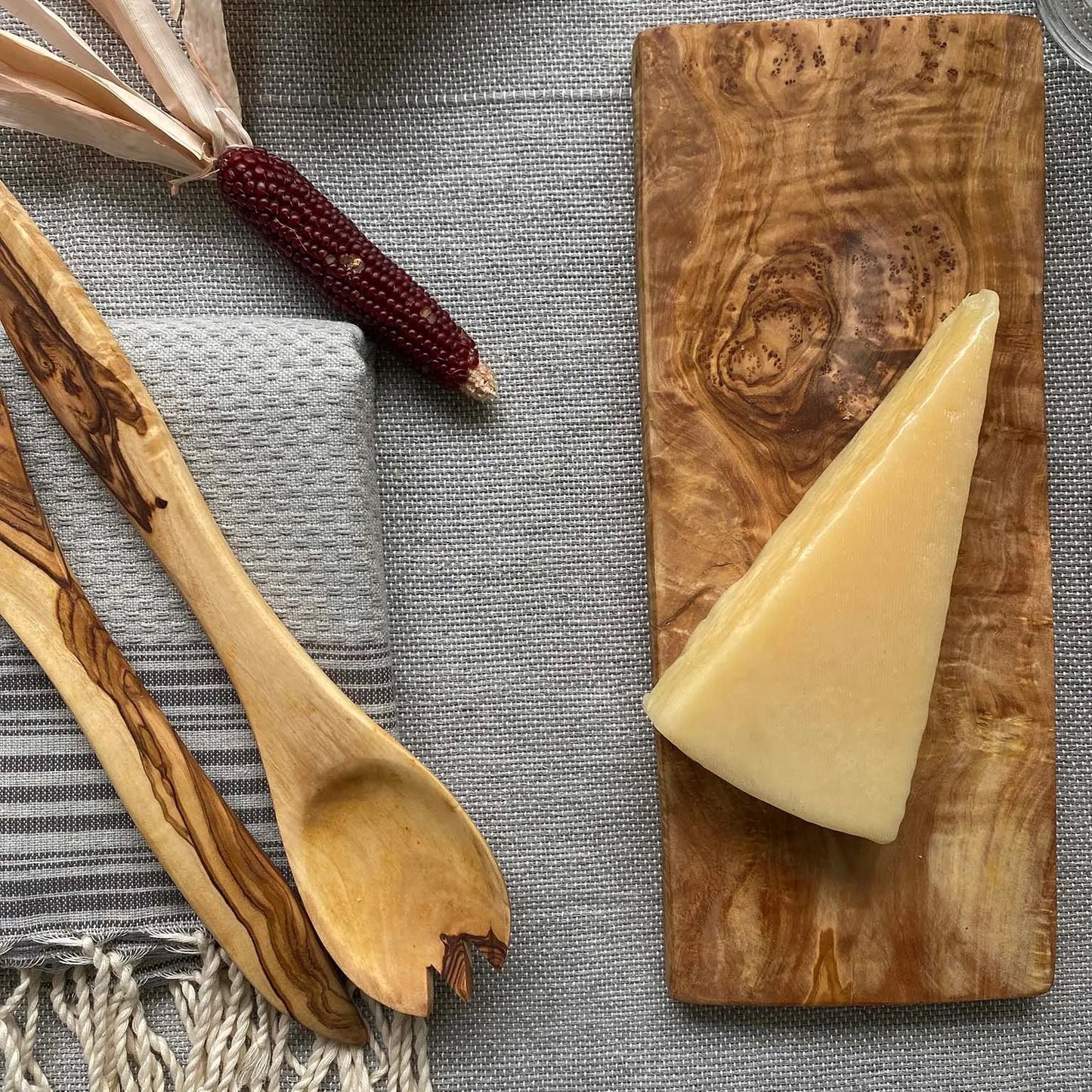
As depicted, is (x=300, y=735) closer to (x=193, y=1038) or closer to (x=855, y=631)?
(x=193, y=1038)

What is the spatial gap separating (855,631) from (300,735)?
32 cm

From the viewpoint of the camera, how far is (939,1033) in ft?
1.95

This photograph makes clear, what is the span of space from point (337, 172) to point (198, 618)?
297 millimetres

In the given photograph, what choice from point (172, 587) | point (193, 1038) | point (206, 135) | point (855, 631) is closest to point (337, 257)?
point (206, 135)

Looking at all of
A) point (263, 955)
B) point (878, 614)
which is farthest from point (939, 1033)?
point (263, 955)

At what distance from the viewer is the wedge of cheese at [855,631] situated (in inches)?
19.8

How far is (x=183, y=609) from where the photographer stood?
55cm

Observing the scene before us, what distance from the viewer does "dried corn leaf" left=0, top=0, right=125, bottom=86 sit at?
528 mm

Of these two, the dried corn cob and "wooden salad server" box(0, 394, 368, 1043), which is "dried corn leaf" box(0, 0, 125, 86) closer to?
the dried corn cob

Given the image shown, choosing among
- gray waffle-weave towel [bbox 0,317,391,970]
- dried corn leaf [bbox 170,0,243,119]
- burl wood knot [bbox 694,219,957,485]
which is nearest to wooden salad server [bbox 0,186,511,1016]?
gray waffle-weave towel [bbox 0,317,391,970]

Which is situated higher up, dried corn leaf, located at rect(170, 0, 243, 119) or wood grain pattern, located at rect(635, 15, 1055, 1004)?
dried corn leaf, located at rect(170, 0, 243, 119)

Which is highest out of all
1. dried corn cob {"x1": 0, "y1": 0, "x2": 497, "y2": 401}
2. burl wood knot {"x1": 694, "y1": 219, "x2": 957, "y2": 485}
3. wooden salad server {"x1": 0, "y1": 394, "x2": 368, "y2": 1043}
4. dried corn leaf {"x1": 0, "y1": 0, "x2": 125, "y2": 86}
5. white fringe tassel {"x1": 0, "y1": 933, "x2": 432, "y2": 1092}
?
dried corn leaf {"x1": 0, "y1": 0, "x2": 125, "y2": 86}

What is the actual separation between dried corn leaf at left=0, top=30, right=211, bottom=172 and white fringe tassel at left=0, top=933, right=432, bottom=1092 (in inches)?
18.8

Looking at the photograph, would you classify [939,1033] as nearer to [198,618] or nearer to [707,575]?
[707,575]
